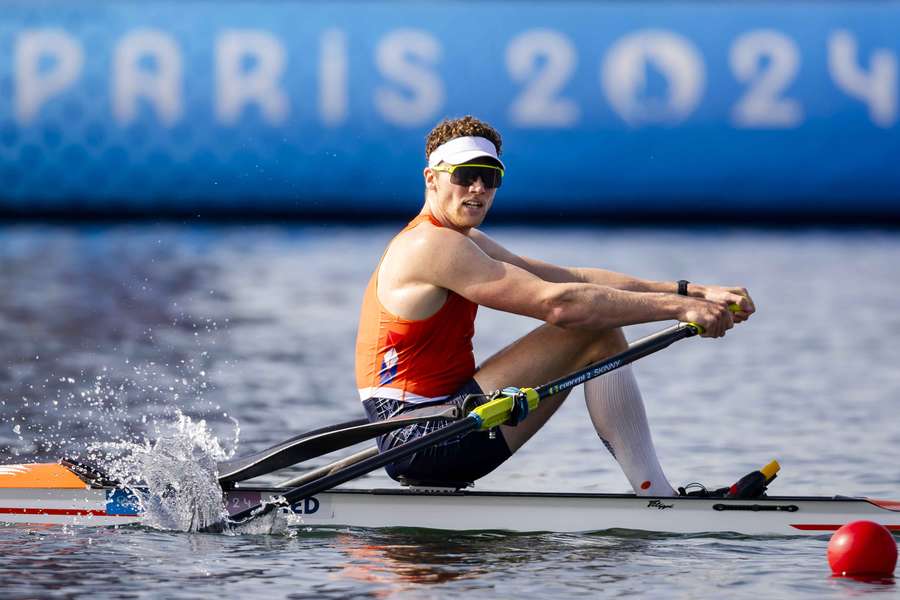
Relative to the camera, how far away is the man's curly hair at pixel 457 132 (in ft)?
23.5

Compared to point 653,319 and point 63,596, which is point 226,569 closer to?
point 63,596

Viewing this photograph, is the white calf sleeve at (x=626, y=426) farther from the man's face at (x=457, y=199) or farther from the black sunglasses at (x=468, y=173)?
the black sunglasses at (x=468, y=173)

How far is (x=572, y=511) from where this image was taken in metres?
7.09

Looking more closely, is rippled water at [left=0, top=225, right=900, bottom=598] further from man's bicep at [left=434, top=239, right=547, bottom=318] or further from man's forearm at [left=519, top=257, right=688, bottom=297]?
man's forearm at [left=519, top=257, right=688, bottom=297]

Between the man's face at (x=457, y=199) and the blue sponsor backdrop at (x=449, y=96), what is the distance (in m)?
17.7

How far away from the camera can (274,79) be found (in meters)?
25.3

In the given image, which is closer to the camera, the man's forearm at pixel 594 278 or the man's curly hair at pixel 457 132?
the man's curly hair at pixel 457 132

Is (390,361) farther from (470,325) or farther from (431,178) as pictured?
(431,178)

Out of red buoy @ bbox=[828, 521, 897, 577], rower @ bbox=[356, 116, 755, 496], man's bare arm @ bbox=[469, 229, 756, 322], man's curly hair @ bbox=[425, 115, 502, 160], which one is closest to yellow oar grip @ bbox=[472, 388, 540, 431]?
rower @ bbox=[356, 116, 755, 496]

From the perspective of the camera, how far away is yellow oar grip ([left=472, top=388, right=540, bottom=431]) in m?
6.80

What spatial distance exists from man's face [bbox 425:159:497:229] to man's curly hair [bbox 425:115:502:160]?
14 centimetres

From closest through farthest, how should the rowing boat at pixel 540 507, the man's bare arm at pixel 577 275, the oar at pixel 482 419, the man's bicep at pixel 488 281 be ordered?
the oar at pixel 482 419 → the man's bicep at pixel 488 281 → the rowing boat at pixel 540 507 → the man's bare arm at pixel 577 275

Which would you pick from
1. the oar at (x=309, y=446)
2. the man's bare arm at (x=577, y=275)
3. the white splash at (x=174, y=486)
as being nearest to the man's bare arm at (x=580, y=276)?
the man's bare arm at (x=577, y=275)

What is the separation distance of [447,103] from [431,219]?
18143 millimetres
